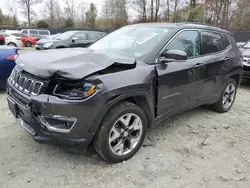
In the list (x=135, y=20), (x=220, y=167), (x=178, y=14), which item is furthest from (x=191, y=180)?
(x=135, y=20)

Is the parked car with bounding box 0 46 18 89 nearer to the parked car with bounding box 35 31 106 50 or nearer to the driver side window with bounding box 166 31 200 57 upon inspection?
the driver side window with bounding box 166 31 200 57

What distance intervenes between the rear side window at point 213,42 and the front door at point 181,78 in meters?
0.19

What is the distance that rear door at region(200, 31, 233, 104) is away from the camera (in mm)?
3895

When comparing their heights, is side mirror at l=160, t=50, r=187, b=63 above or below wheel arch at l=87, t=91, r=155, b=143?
above

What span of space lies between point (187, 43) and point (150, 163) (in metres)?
1.91

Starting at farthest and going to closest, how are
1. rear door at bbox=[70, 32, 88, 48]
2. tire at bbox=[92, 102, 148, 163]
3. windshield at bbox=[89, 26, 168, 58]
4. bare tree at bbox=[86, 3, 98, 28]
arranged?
bare tree at bbox=[86, 3, 98, 28], rear door at bbox=[70, 32, 88, 48], windshield at bbox=[89, 26, 168, 58], tire at bbox=[92, 102, 148, 163]

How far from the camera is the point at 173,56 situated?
9.91 feet

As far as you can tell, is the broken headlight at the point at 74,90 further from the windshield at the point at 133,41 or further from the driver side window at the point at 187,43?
the driver side window at the point at 187,43

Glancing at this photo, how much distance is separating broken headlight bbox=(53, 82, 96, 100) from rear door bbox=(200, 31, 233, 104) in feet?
7.00

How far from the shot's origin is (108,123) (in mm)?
2633

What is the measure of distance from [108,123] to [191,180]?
1.13m

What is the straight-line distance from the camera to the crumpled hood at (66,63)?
241 cm

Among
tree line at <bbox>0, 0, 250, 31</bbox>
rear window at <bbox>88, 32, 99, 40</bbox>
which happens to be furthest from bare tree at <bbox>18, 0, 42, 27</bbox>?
rear window at <bbox>88, 32, 99, 40</bbox>

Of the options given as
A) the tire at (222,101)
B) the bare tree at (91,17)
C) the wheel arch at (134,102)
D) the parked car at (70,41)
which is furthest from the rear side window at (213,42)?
the bare tree at (91,17)
